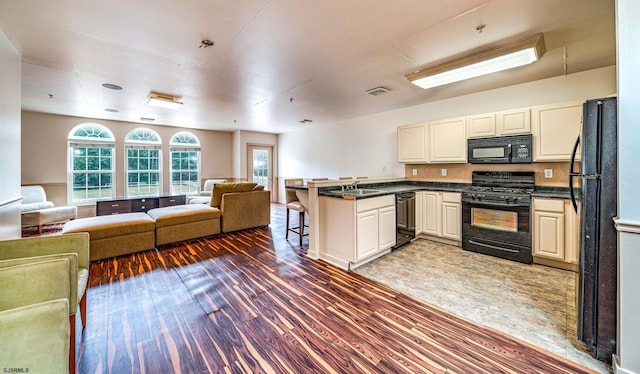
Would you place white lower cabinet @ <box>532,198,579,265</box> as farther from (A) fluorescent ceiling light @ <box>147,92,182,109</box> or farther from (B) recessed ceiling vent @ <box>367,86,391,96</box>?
(A) fluorescent ceiling light @ <box>147,92,182,109</box>

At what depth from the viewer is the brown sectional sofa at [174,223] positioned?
3.28m

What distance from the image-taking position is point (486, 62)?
267 cm

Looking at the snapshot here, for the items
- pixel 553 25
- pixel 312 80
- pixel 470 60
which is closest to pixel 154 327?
pixel 312 80

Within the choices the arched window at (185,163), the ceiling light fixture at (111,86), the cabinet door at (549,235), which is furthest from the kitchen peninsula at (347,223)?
the arched window at (185,163)

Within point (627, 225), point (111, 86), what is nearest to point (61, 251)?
point (111, 86)

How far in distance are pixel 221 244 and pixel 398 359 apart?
3.20 meters

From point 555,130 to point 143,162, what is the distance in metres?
8.65

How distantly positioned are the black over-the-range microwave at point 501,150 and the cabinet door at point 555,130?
10 cm

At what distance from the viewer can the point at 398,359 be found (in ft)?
5.21

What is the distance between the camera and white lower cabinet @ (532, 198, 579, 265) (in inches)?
113

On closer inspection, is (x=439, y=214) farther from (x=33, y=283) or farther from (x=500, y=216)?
(x=33, y=283)

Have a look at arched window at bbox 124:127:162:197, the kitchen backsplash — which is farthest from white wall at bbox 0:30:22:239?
the kitchen backsplash

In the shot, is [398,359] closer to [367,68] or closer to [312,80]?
[367,68]

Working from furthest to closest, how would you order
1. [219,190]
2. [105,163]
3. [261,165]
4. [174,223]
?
[261,165]
[105,163]
[219,190]
[174,223]
